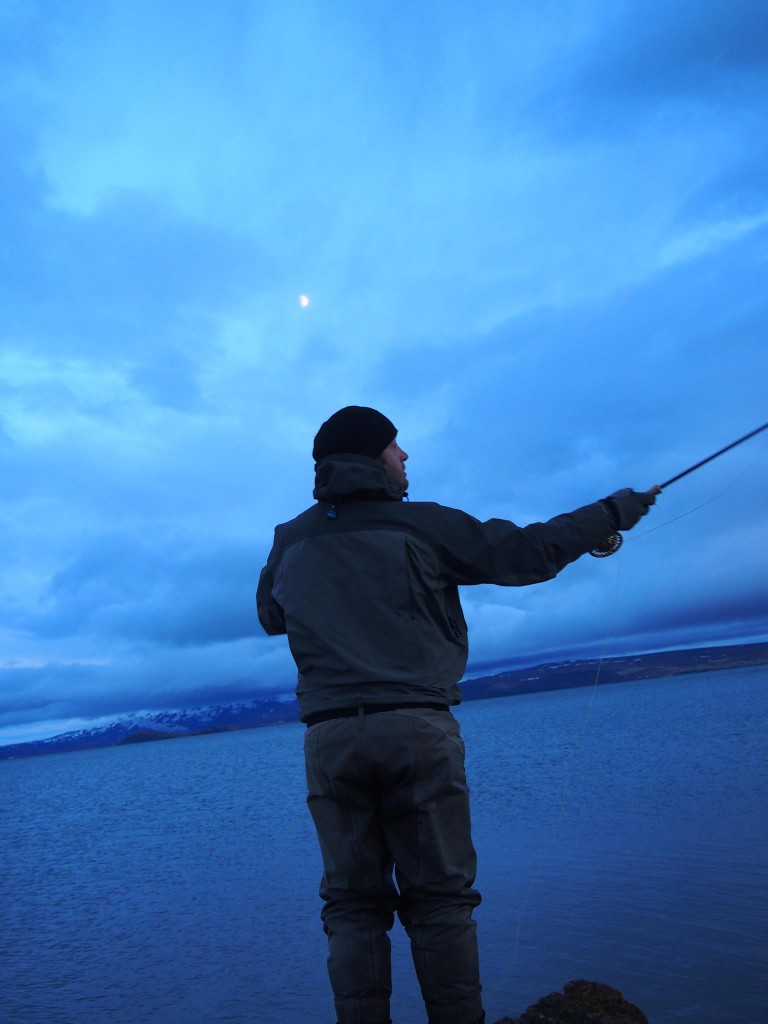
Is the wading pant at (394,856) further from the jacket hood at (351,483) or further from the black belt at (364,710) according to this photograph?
the jacket hood at (351,483)

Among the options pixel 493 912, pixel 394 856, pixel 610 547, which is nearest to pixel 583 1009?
pixel 394 856

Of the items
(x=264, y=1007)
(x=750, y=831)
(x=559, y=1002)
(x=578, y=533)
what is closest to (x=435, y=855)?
(x=578, y=533)

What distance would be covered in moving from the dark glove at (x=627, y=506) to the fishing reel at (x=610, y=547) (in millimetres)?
86

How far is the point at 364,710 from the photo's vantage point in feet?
10.8

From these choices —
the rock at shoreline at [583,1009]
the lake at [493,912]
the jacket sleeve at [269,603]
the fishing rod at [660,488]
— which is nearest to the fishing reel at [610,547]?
the fishing rod at [660,488]

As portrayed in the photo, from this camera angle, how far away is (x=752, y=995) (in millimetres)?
5977

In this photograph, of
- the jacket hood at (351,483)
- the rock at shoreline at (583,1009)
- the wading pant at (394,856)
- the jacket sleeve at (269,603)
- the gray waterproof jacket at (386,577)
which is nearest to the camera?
the wading pant at (394,856)

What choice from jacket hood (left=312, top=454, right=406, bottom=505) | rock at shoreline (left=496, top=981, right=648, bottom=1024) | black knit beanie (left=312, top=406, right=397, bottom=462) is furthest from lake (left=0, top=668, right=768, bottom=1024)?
black knit beanie (left=312, top=406, right=397, bottom=462)

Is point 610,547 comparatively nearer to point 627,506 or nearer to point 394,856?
point 627,506

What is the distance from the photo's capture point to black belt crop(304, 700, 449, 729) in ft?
10.7

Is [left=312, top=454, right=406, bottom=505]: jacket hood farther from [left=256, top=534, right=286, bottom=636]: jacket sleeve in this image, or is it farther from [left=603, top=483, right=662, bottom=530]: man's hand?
Answer: [left=603, top=483, right=662, bottom=530]: man's hand

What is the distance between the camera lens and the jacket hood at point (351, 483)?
142 inches

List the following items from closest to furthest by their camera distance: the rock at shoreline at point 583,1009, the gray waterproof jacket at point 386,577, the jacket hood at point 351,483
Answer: the gray waterproof jacket at point 386,577
the jacket hood at point 351,483
the rock at shoreline at point 583,1009

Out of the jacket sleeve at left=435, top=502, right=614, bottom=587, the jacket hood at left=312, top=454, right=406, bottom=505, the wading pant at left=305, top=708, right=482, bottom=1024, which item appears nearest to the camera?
the wading pant at left=305, top=708, right=482, bottom=1024
